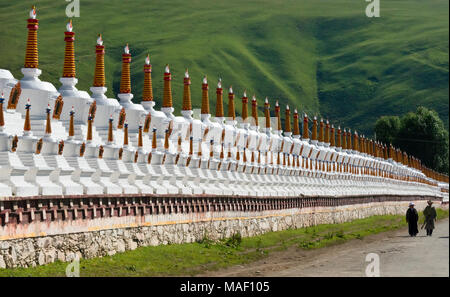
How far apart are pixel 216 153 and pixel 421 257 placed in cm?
3125

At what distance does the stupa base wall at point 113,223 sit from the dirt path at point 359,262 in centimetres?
453

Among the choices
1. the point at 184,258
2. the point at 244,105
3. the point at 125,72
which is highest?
the point at 125,72

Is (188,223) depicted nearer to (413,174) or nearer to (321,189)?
(321,189)

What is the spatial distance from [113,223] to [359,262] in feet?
34.5

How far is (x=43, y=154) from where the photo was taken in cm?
4053

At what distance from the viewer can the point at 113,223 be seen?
144ft

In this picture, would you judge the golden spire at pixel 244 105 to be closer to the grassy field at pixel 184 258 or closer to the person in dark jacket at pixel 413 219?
the grassy field at pixel 184 258

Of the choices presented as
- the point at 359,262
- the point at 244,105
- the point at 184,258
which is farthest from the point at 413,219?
the point at 244,105

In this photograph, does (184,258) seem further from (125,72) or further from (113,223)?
(125,72)

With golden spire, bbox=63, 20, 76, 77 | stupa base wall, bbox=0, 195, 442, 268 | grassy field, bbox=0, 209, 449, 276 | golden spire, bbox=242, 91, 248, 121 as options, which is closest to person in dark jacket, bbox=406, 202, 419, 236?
grassy field, bbox=0, 209, 449, 276

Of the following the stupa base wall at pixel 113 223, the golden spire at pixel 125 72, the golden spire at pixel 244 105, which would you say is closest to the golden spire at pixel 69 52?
the stupa base wall at pixel 113 223

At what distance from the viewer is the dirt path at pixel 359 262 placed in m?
35.4

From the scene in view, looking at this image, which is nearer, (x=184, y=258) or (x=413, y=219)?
(x=184, y=258)
